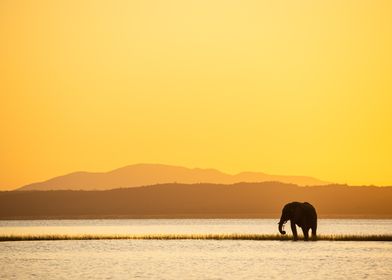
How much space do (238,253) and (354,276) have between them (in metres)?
21.7

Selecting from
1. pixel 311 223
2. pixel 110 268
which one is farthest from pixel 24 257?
pixel 311 223

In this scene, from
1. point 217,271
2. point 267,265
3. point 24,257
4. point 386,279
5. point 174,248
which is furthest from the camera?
point 174,248

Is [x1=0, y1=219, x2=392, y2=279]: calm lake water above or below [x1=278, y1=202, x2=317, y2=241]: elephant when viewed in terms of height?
below

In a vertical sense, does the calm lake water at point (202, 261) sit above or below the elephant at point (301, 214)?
below

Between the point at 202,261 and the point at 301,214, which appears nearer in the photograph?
the point at 202,261

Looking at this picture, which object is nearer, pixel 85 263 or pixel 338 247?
pixel 85 263

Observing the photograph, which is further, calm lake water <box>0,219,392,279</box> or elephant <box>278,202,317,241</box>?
elephant <box>278,202,317,241</box>

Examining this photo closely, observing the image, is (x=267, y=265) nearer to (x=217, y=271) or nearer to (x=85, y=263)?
(x=217, y=271)

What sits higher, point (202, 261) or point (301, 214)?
point (301, 214)

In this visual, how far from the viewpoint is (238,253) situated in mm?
69625

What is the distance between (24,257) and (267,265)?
1934 centimetres

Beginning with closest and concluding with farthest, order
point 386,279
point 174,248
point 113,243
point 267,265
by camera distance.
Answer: point 386,279, point 267,265, point 174,248, point 113,243

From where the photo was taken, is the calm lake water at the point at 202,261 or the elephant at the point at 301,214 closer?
the calm lake water at the point at 202,261

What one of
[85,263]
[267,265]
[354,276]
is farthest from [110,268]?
[354,276]
